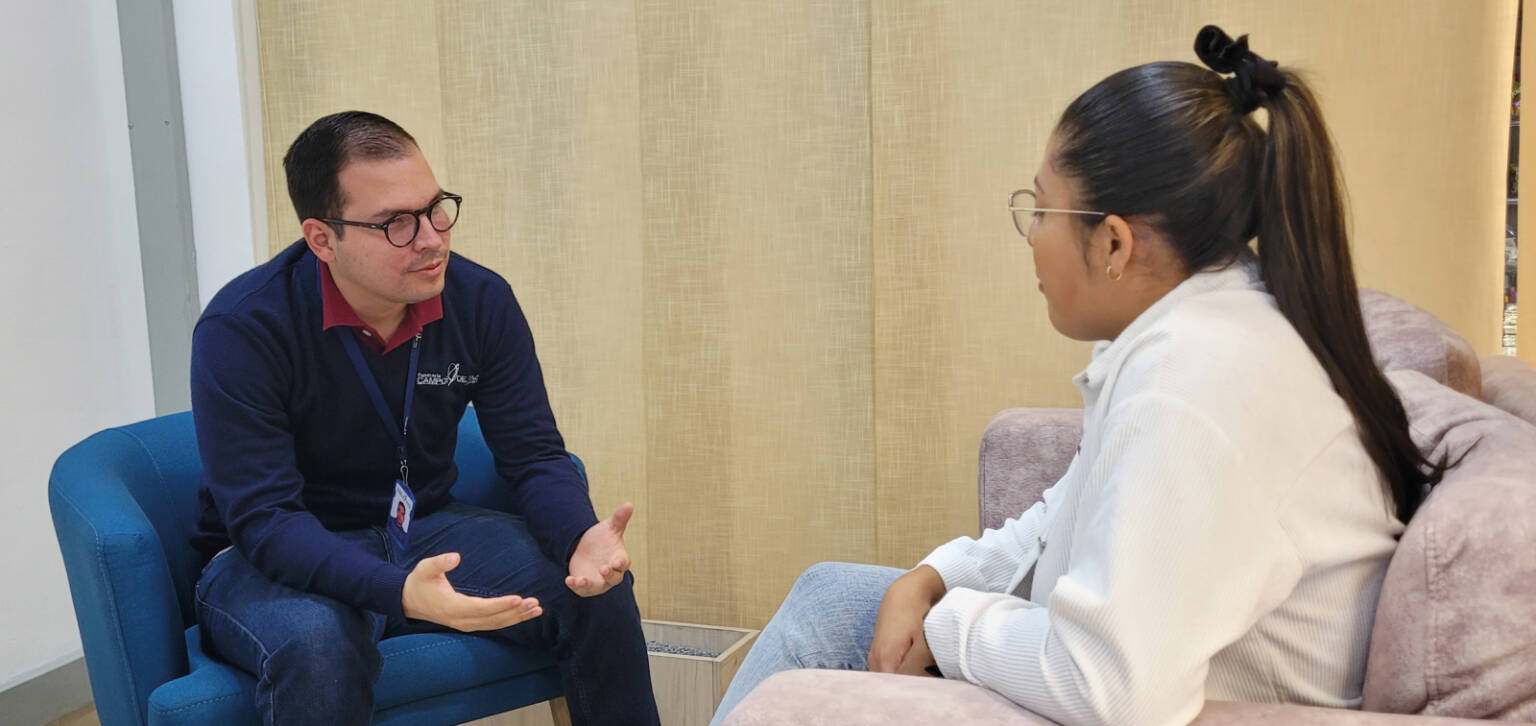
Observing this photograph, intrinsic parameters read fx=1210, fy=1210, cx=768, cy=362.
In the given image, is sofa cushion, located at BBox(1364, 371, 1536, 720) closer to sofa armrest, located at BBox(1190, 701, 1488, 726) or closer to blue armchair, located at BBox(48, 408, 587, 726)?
sofa armrest, located at BBox(1190, 701, 1488, 726)

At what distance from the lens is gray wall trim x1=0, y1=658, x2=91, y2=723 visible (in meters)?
2.45

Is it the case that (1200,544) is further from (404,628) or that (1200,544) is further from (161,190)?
(161,190)

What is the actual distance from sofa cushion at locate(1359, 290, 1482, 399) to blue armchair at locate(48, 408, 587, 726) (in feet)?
4.16

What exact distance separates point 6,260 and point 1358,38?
2.69m

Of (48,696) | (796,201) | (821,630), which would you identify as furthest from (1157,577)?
(48,696)

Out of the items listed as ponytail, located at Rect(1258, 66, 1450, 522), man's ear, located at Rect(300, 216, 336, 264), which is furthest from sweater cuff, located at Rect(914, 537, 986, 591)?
man's ear, located at Rect(300, 216, 336, 264)

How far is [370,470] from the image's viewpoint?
184 cm

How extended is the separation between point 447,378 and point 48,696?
1379 mm

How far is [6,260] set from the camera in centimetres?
246

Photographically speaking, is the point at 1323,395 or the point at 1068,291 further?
the point at 1068,291

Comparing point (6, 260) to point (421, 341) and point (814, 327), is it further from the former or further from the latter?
point (814, 327)

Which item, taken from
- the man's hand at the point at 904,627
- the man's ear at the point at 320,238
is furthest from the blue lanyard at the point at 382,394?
the man's hand at the point at 904,627

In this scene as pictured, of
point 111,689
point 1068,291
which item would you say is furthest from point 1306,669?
point 111,689

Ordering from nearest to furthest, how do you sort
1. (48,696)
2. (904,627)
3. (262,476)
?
1. (904,627)
2. (262,476)
3. (48,696)
